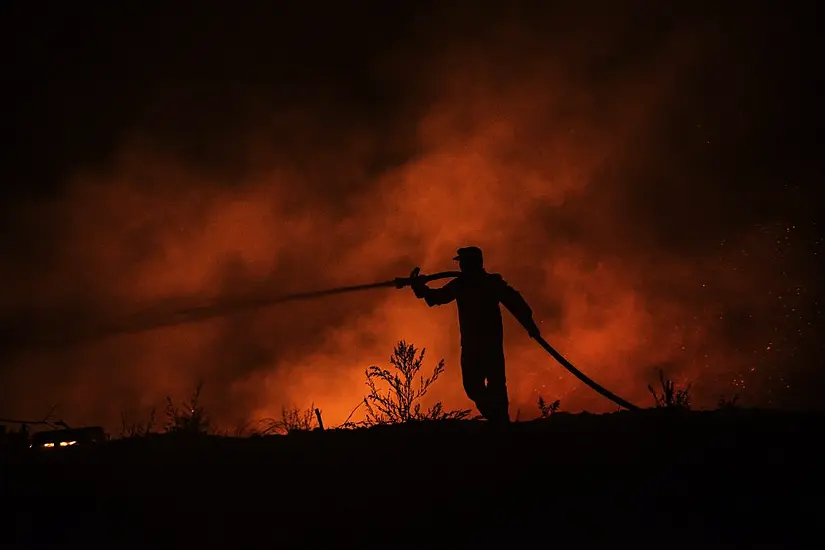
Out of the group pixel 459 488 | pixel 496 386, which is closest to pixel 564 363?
pixel 496 386

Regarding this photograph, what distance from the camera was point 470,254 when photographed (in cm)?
1152

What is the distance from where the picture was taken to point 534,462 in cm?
680

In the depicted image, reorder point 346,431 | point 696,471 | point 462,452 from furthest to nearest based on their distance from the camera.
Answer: point 346,431
point 462,452
point 696,471

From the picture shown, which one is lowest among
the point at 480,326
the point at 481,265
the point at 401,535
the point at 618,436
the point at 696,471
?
the point at 401,535

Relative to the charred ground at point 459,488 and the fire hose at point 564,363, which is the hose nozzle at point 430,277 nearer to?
the fire hose at point 564,363

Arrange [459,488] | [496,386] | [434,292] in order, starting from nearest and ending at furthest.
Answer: [459,488] < [496,386] < [434,292]

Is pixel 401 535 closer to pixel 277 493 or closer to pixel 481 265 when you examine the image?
pixel 277 493

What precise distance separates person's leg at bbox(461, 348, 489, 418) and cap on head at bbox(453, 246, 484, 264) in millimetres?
1429

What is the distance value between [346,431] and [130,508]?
327cm

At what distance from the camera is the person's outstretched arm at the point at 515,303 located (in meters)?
11.5

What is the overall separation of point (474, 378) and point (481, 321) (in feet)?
2.77

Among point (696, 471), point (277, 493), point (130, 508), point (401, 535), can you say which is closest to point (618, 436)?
point (696, 471)

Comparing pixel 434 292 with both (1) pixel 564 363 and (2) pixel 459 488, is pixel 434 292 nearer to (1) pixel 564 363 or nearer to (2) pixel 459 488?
(1) pixel 564 363

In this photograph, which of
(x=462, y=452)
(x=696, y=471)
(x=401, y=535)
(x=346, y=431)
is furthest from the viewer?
(x=346, y=431)
